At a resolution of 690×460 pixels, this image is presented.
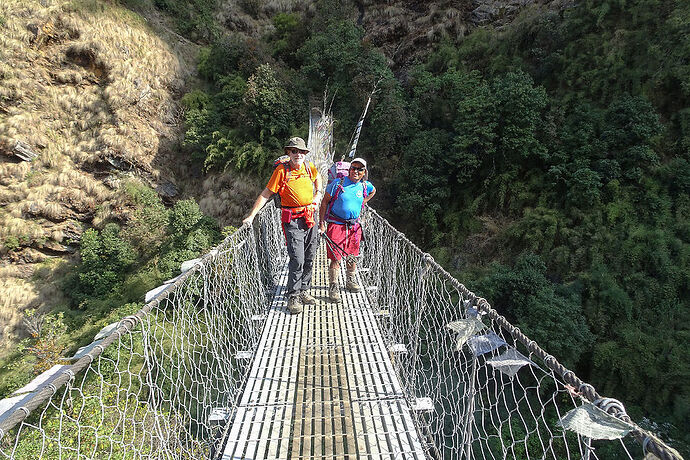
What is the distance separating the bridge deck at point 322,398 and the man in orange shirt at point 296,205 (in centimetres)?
32

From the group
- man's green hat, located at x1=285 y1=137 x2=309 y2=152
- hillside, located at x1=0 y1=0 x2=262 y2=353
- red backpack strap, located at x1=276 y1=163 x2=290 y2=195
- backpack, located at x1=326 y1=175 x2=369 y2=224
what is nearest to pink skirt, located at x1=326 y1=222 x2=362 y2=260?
backpack, located at x1=326 y1=175 x2=369 y2=224

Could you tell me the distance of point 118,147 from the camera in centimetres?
809

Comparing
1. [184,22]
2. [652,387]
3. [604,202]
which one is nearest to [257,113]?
[184,22]

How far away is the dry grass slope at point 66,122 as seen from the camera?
25.2ft

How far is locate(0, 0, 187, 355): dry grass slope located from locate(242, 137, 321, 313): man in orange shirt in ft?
25.8

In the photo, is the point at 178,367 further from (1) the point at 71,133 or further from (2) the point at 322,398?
(1) the point at 71,133

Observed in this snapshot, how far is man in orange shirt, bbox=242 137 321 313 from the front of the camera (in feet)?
6.18

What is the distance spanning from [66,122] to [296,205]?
384 inches

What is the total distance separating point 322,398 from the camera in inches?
57.0

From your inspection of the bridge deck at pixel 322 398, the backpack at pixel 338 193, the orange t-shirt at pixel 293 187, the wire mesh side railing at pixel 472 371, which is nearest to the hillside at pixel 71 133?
A: the backpack at pixel 338 193

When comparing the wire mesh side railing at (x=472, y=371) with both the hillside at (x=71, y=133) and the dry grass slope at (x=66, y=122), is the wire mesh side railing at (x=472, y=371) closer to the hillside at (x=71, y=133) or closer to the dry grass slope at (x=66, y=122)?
the hillside at (x=71, y=133)

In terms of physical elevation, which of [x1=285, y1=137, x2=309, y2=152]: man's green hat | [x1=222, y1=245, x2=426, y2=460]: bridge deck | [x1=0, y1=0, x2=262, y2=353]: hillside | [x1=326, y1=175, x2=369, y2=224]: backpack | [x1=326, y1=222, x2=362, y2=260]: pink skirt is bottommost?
[x1=222, y1=245, x2=426, y2=460]: bridge deck

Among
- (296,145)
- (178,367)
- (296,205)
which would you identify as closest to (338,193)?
(296,205)

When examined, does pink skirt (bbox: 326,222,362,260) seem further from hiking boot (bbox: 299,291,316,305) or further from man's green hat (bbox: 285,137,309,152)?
man's green hat (bbox: 285,137,309,152)
